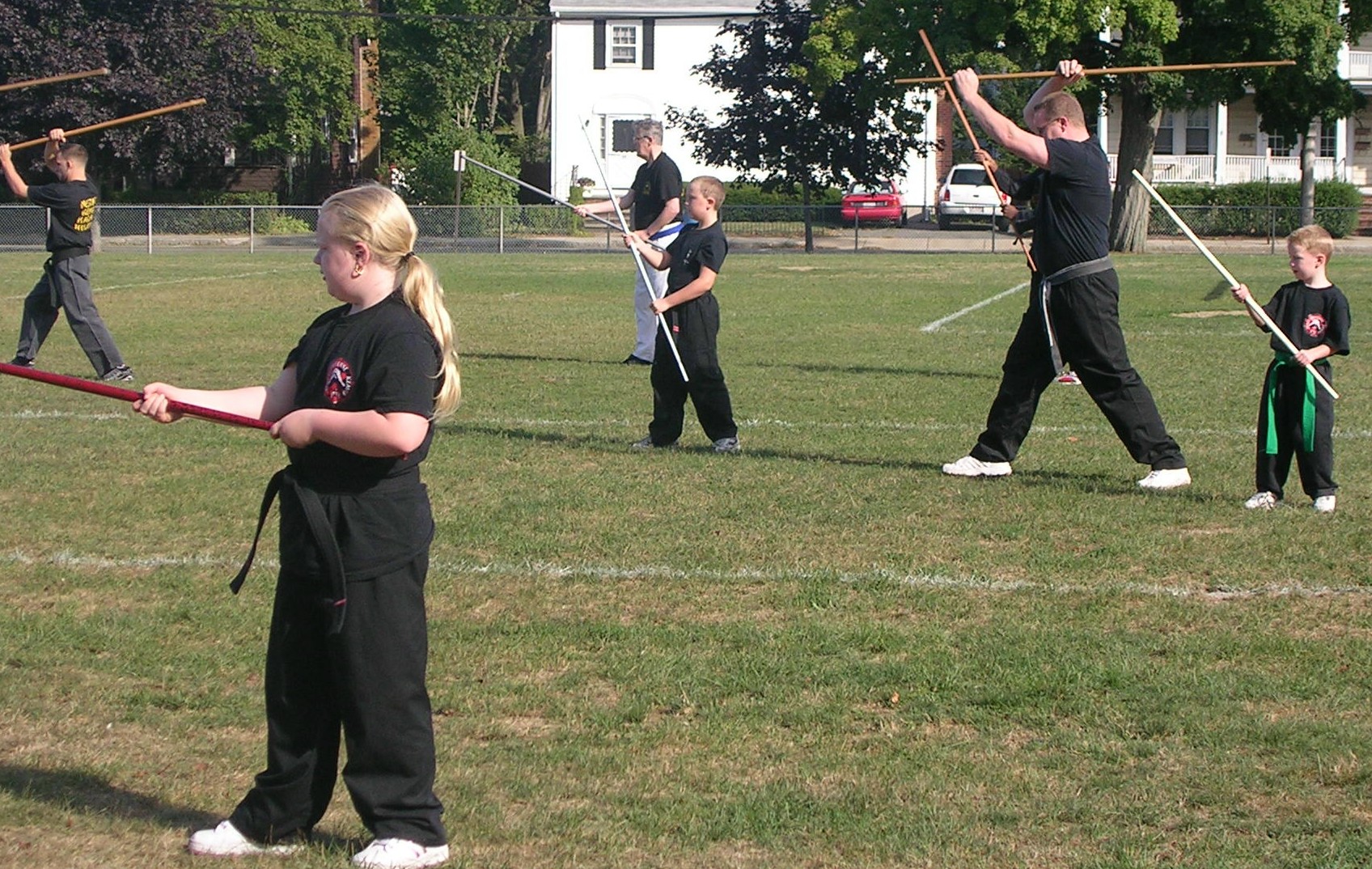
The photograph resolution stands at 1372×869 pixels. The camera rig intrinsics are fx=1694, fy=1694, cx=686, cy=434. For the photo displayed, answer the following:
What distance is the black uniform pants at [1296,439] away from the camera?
8.17 meters

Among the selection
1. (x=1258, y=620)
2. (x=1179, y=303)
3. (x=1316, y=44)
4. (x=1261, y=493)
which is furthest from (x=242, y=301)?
(x=1316, y=44)

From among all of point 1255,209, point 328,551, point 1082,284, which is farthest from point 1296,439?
point 1255,209

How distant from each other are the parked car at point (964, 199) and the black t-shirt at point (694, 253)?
38815 mm

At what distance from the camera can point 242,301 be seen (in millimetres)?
22203

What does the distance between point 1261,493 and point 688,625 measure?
3.53 metres

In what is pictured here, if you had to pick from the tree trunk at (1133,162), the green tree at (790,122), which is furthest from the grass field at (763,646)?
the green tree at (790,122)

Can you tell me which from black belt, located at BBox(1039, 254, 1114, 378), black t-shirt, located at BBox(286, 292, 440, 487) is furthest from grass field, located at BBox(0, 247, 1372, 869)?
black t-shirt, located at BBox(286, 292, 440, 487)

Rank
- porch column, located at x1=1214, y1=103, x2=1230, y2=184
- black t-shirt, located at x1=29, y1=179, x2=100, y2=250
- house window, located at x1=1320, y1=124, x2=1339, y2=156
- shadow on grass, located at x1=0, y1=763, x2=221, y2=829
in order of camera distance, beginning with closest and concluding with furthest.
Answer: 1. shadow on grass, located at x1=0, y1=763, x2=221, y2=829
2. black t-shirt, located at x1=29, y1=179, x2=100, y2=250
3. porch column, located at x1=1214, y1=103, x2=1230, y2=184
4. house window, located at x1=1320, y1=124, x2=1339, y2=156

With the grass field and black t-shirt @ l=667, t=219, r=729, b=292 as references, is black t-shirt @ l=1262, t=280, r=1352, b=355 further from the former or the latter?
black t-shirt @ l=667, t=219, r=729, b=292

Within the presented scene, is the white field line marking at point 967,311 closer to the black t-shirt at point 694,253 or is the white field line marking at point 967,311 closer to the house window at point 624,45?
the black t-shirt at point 694,253

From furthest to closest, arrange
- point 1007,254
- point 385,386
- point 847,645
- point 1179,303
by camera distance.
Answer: point 1007,254, point 1179,303, point 847,645, point 385,386

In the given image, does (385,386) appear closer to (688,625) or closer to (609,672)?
(609,672)

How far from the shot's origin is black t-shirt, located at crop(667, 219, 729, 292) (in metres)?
10.0

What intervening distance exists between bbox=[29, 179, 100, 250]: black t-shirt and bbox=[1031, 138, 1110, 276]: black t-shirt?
7.88 meters
